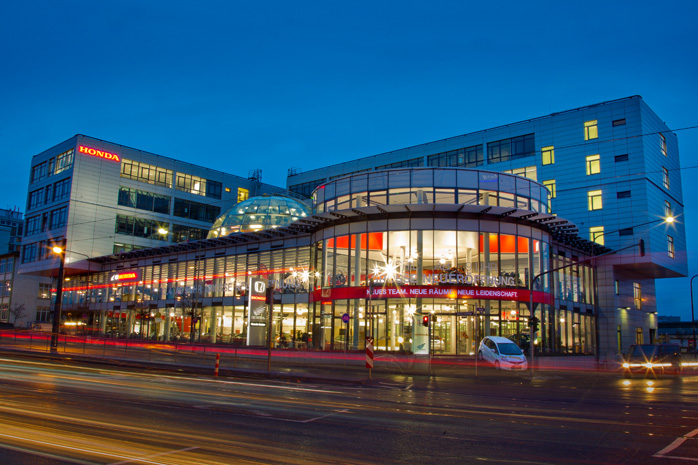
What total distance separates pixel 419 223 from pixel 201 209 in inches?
2092

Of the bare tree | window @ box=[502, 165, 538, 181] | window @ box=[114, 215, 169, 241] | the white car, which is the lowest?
the white car

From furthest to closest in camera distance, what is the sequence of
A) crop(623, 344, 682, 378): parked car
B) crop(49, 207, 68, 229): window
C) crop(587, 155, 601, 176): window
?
crop(49, 207, 68, 229): window, crop(587, 155, 601, 176): window, crop(623, 344, 682, 378): parked car

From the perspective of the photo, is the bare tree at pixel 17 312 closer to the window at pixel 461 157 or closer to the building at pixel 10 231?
the building at pixel 10 231

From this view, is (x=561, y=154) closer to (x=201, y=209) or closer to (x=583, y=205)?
(x=583, y=205)

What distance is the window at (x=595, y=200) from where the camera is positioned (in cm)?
5575

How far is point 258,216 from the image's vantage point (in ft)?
202

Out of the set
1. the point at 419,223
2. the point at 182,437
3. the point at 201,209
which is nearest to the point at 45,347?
the point at 419,223

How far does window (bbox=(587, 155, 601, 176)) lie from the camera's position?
2206 inches

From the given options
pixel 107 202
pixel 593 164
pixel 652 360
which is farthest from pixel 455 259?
pixel 107 202

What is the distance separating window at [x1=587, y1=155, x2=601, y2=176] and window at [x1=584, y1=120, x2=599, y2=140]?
2.05m

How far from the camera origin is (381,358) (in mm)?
34000

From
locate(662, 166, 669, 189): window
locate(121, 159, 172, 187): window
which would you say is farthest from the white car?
locate(121, 159, 172, 187): window

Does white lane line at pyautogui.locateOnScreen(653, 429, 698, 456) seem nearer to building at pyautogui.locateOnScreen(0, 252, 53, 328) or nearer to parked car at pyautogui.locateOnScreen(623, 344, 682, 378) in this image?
parked car at pyautogui.locateOnScreen(623, 344, 682, 378)

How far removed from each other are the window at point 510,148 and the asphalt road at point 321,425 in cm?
4412
